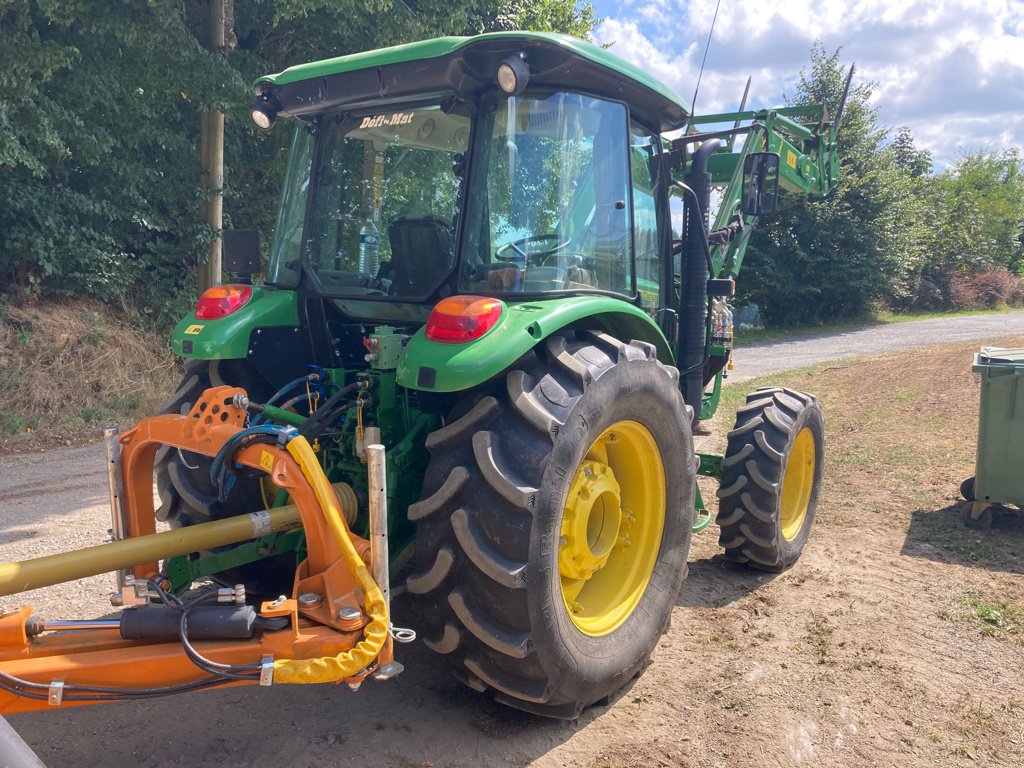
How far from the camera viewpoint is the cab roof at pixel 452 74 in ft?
9.64

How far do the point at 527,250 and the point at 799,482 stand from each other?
103 inches

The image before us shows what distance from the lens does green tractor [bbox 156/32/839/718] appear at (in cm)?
266

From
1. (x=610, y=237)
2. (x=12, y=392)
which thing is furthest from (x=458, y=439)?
(x=12, y=392)

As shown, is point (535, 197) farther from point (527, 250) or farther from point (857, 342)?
point (857, 342)

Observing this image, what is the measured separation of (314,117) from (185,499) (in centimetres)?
176

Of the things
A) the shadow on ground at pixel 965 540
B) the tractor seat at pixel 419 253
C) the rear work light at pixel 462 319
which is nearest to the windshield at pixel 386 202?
the tractor seat at pixel 419 253

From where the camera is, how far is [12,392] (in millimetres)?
8359

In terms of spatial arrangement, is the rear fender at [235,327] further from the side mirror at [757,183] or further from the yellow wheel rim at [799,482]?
the yellow wheel rim at [799,482]

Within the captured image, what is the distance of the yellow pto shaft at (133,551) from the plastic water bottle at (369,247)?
124 cm

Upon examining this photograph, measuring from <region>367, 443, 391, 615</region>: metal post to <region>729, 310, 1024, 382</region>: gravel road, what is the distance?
10.9 metres

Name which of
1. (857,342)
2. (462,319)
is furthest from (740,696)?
(857,342)

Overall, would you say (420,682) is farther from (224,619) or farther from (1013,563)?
(1013,563)

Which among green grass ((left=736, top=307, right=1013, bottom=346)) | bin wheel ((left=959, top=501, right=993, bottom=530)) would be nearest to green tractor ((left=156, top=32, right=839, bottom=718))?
bin wheel ((left=959, top=501, right=993, bottom=530))

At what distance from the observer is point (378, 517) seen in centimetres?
237
